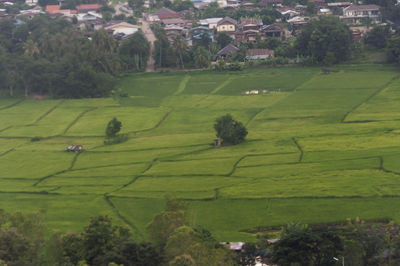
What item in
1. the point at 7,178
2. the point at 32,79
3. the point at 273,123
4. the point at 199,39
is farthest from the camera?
the point at 199,39

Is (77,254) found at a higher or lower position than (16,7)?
lower

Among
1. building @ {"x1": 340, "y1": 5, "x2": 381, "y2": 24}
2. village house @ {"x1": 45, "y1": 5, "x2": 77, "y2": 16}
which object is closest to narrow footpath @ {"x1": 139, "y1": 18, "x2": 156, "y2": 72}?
village house @ {"x1": 45, "y1": 5, "x2": 77, "y2": 16}

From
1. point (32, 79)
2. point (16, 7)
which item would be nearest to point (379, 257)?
point (32, 79)

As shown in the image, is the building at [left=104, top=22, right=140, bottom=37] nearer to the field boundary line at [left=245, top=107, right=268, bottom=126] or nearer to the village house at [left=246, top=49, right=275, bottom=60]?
the village house at [left=246, top=49, right=275, bottom=60]

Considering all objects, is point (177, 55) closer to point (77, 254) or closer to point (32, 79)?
point (32, 79)

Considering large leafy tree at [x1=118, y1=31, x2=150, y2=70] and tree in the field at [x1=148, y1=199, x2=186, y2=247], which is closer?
tree in the field at [x1=148, y1=199, x2=186, y2=247]

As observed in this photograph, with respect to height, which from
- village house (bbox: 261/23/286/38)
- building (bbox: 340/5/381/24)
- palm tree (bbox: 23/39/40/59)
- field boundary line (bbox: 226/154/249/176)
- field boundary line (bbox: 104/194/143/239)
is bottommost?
field boundary line (bbox: 104/194/143/239)

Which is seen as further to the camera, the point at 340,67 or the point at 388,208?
the point at 340,67

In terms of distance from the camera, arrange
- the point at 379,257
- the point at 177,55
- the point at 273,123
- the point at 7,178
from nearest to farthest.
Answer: the point at 379,257 < the point at 7,178 < the point at 273,123 < the point at 177,55
